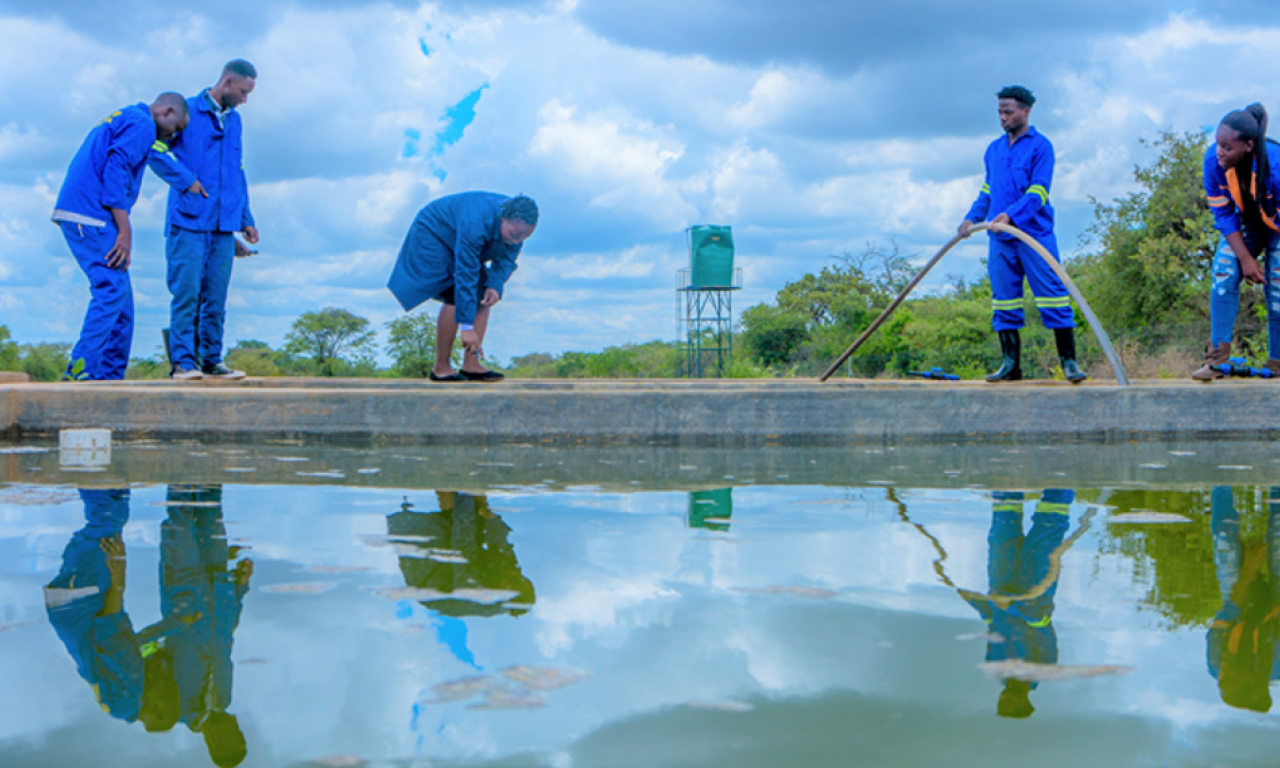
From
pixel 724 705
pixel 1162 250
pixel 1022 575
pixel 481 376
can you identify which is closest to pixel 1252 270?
pixel 481 376

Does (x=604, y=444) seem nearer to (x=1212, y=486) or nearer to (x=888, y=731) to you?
(x=1212, y=486)

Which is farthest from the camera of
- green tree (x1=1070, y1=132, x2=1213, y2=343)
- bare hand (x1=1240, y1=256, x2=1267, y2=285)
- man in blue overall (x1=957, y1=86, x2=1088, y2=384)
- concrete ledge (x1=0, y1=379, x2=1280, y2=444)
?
green tree (x1=1070, y1=132, x2=1213, y2=343)

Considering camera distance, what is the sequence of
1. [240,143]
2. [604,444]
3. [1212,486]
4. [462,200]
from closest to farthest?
[1212,486]
[604,444]
[462,200]
[240,143]

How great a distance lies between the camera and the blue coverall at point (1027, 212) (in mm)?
6039

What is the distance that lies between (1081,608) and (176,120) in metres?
6.31

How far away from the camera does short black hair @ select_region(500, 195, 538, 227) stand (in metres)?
5.86

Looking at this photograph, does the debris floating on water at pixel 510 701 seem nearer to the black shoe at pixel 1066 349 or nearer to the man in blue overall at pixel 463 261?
the man in blue overall at pixel 463 261

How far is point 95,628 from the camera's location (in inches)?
57.3

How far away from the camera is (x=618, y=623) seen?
1.50 metres

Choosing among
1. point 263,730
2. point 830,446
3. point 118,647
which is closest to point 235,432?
point 830,446

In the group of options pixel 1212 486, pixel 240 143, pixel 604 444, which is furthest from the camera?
pixel 240 143

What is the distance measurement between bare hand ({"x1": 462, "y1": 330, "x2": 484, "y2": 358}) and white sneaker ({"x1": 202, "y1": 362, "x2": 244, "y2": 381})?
157 cm

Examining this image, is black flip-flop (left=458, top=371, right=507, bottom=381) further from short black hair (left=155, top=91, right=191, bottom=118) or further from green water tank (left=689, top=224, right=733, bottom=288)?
green water tank (left=689, top=224, right=733, bottom=288)

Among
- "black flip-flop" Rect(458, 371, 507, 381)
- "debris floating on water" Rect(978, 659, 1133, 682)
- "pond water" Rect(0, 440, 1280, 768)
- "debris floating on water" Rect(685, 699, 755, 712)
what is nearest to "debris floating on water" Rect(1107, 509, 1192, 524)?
"pond water" Rect(0, 440, 1280, 768)
